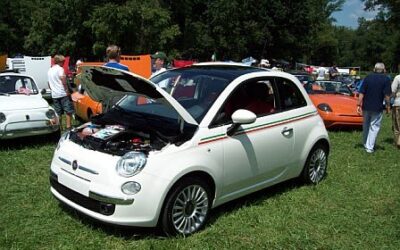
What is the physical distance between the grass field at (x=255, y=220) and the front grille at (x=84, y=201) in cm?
36

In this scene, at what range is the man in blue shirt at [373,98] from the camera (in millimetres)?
9078

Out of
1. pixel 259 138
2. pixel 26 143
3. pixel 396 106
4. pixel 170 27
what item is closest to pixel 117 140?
pixel 259 138

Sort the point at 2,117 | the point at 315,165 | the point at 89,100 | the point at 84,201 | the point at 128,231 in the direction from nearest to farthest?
the point at 84,201, the point at 128,231, the point at 315,165, the point at 2,117, the point at 89,100

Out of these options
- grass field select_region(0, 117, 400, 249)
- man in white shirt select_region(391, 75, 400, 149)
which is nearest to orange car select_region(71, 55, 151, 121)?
grass field select_region(0, 117, 400, 249)

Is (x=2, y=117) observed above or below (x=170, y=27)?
below

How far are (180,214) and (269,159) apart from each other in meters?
1.48

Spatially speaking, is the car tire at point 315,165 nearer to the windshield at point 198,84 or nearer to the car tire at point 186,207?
the windshield at point 198,84

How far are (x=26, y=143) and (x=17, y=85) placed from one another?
4.69 ft

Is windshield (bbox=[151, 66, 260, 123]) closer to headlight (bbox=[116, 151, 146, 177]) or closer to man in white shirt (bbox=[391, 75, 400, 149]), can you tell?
headlight (bbox=[116, 151, 146, 177])

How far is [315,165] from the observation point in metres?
6.56

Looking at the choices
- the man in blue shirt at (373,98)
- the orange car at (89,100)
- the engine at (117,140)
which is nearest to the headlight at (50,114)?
the orange car at (89,100)

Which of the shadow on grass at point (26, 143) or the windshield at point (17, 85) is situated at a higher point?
the windshield at point (17, 85)

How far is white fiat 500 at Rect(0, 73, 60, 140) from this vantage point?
26.6 ft

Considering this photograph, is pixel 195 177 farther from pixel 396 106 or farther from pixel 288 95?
pixel 396 106
